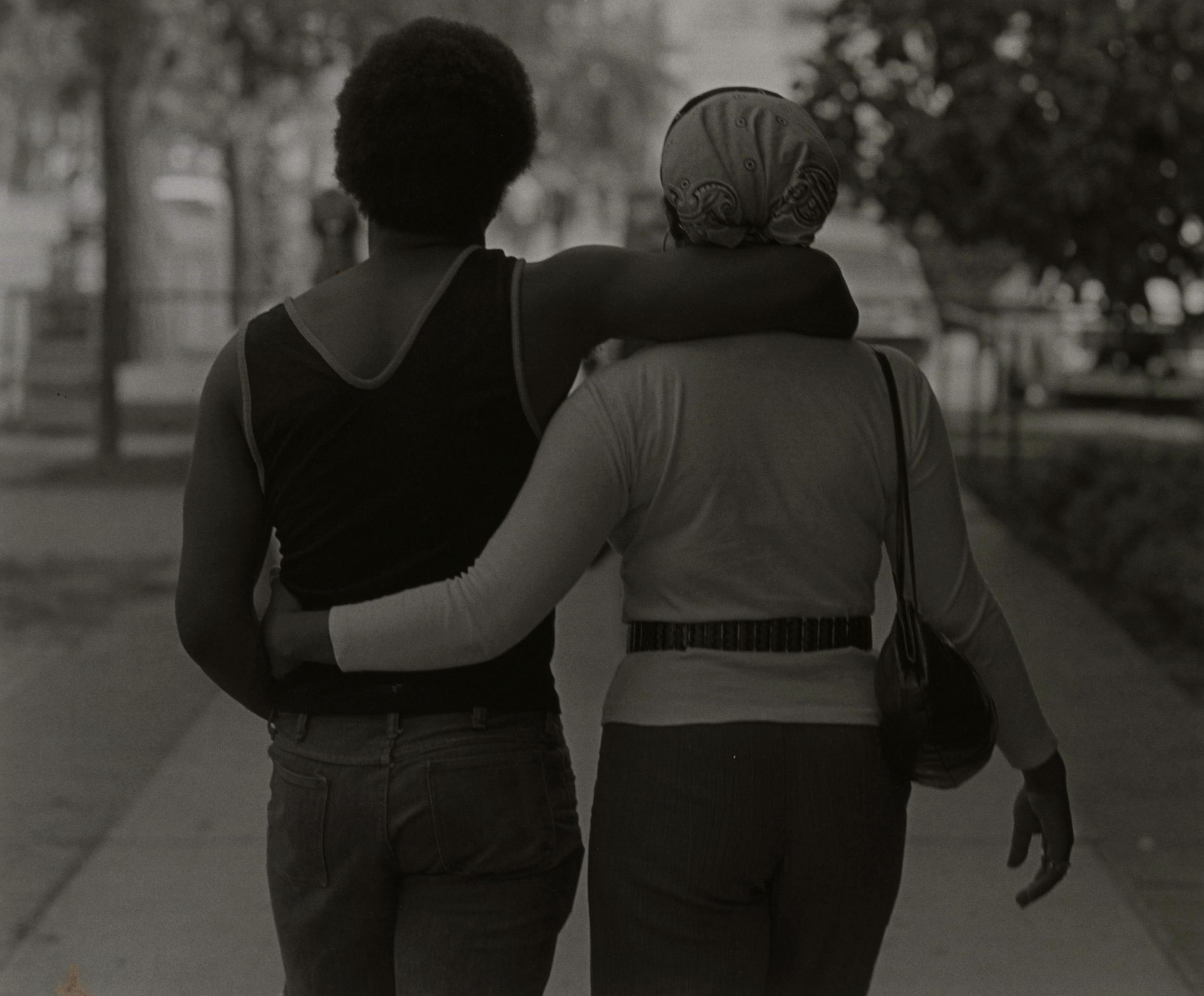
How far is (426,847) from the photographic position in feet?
7.94

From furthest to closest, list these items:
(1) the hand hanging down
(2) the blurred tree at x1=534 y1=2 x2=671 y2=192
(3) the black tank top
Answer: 1. (2) the blurred tree at x1=534 y1=2 x2=671 y2=192
2. (1) the hand hanging down
3. (3) the black tank top

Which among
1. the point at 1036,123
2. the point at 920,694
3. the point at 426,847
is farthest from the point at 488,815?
the point at 1036,123

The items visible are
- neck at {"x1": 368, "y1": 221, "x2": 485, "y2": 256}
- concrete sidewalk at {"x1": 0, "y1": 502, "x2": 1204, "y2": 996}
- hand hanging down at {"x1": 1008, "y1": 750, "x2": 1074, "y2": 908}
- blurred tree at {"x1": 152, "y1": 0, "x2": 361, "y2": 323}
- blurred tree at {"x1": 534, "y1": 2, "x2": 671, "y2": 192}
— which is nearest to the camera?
neck at {"x1": 368, "y1": 221, "x2": 485, "y2": 256}

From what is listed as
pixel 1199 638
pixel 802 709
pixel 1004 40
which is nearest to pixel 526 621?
pixel 802 709

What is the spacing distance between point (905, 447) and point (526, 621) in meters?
0.50

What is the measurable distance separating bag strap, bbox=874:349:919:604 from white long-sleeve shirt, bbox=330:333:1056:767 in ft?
0.04

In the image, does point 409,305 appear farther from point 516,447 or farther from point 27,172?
point 27,172

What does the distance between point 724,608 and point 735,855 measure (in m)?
0.28

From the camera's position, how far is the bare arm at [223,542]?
244cm

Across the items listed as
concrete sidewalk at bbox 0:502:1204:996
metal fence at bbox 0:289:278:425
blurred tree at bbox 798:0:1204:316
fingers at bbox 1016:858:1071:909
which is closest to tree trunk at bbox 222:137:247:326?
metal fence at bbox 0:289:278:425

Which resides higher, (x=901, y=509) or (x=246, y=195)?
(x=901, y=509)

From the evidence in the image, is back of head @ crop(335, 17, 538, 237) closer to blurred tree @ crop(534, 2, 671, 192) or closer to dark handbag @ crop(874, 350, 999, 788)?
dark handbag @ crop(874, 350, 999, 788)

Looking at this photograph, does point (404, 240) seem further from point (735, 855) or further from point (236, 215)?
point (236, 215)

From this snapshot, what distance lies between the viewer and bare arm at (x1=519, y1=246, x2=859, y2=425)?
95.0 inches
